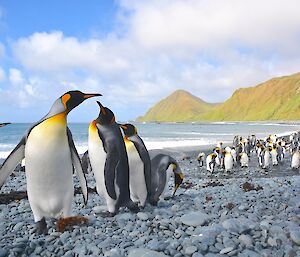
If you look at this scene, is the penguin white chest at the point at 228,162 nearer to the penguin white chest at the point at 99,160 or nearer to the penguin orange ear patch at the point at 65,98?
the penguin white chest at the point at 99,160

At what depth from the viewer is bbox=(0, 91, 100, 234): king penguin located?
4398 millimetres

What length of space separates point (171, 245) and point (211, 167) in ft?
36.6

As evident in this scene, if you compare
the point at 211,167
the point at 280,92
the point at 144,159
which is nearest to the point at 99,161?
the point at 144,159

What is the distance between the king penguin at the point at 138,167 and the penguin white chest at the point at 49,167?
4.30 feet

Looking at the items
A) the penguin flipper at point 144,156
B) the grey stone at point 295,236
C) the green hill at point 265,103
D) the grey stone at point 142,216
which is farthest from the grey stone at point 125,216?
the green hill at point 265,103

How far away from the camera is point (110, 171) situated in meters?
5.00

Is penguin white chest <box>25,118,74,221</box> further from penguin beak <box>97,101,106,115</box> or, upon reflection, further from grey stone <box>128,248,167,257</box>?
grey stone <box>128,248,167,257</box>

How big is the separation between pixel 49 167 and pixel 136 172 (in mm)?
1647

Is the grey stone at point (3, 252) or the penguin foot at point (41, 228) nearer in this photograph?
the grey stone at point (3, 252)

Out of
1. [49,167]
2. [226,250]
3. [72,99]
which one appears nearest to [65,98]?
[72,99]

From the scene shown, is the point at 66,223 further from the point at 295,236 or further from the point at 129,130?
the point at 295,236

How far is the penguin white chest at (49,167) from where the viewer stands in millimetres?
4395

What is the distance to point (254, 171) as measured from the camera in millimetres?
15453

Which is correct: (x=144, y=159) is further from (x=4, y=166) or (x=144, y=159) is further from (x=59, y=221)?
(x=4, y=166)
